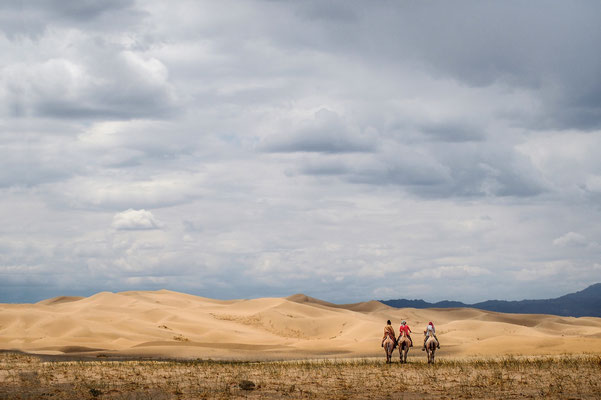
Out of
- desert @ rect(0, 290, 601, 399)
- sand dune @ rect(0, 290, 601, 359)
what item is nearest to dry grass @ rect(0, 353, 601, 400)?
desert @ rect(0, 290, 601, 399)

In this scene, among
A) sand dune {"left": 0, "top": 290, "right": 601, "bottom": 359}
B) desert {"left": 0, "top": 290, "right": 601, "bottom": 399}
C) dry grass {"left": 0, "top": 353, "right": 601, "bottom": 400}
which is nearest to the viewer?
dry grass {"left": 0, "top": 353, "right": 601, "bottom": 400}

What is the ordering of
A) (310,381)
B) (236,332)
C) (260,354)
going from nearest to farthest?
(310,381), (260,354), (236,332)

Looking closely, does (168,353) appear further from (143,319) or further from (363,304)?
(363,304)

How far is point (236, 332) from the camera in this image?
237 feet

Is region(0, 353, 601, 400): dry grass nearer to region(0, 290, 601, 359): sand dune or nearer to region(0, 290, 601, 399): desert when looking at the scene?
region(0, 290, 601, 399): desert

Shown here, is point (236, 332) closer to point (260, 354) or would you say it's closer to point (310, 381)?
point (260, 354)

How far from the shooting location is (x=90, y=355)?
158 ft

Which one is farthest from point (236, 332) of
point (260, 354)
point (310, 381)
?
point (310, 381)

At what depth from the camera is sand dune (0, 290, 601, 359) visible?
49594 millimetres

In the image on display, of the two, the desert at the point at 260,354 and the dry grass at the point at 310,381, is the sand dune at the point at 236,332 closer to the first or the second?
the desert at the point at 260,354

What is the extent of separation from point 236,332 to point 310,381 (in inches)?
1863

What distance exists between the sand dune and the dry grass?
14775mm

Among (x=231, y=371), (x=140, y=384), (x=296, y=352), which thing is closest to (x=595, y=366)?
(x=231, y=371)

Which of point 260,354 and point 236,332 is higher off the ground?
point 236,332
